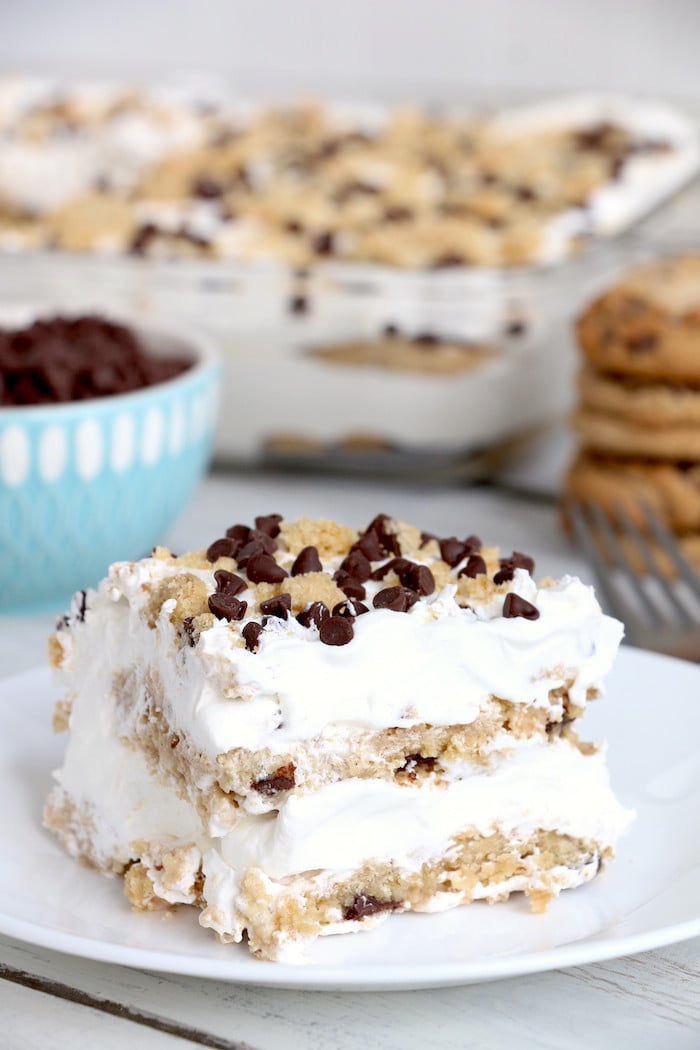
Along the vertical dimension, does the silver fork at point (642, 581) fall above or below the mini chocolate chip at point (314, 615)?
below

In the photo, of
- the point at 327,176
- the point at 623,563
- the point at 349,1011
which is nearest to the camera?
the point at 349,1011

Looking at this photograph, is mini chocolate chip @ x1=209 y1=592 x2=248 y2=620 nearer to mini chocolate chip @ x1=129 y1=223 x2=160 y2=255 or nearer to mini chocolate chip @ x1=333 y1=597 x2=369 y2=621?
mini chocolate chip @ x1=333 y1=597 x2=369 y2=621

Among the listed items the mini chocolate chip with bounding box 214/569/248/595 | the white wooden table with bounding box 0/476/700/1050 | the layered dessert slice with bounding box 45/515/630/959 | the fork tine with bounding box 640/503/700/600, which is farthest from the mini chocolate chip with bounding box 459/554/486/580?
the fork tine with bounding box 640/503/700/600

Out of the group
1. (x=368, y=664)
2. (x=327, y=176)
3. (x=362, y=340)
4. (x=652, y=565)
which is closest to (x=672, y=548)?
(x=652, y=565)

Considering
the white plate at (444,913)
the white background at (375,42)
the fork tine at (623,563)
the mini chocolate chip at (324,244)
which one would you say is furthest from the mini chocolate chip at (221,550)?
the white background at (375,42)

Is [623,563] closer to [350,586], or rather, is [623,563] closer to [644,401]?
[644,401]

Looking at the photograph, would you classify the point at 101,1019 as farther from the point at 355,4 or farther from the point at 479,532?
the point at 355,4

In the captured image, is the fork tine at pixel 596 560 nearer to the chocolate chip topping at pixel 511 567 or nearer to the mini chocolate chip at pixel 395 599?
the chocolate chip topping at pixel 511 567
